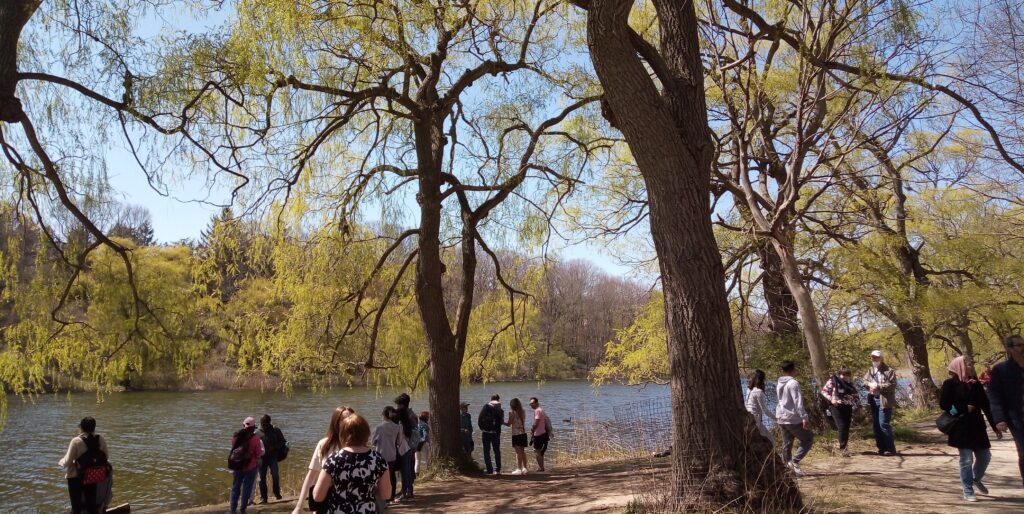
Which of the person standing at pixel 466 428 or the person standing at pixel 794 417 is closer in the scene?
the person standing at pixel 794 417

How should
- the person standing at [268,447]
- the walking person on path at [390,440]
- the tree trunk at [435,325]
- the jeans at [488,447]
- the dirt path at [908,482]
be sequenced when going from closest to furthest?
the dirt path at [908,482]
the walking person on path at [390,440]
the person standing at [268,447]
the tree trunk at [435,325]
the jeans at [488,447]

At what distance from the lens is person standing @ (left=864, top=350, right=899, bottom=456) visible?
8.95 meters

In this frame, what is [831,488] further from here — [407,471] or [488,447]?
[488,447]

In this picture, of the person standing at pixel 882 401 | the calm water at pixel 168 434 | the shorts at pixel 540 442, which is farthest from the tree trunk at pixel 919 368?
the shorts at pixel 540 442

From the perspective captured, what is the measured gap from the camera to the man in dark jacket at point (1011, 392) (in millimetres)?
5426

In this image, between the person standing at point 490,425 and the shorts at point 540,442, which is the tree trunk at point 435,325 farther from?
the shorts at point 540,442

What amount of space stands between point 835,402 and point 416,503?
19.7 ft

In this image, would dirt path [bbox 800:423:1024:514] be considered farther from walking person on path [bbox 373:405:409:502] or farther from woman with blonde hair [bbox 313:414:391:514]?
walking person on path [bbox 373:405:409:502]

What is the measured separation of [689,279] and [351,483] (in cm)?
303

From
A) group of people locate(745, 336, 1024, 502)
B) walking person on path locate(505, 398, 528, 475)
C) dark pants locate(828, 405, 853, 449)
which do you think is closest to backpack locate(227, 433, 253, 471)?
walking person on path locate(505, 398, 528, 475)

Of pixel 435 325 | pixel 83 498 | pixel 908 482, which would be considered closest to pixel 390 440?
pixel 435 325

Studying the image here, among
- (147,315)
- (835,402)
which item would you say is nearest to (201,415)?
(147,315)

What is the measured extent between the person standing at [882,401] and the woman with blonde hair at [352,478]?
768cm

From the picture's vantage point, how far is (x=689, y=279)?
534 cm
